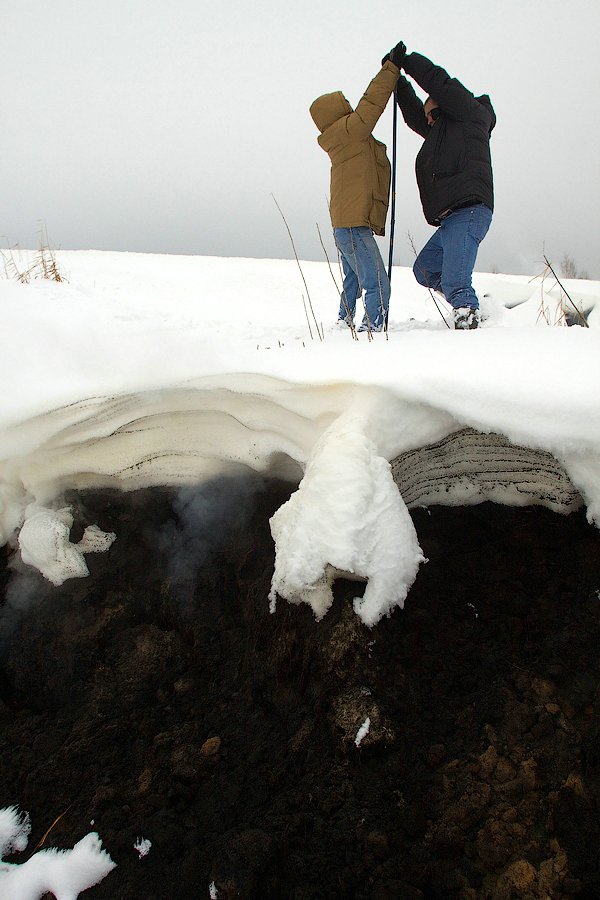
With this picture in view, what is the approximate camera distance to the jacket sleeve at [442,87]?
7.92 ft

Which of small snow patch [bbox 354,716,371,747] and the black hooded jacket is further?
the black hooded jacket

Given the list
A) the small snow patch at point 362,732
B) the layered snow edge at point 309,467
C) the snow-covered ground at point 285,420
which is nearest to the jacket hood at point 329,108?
the snow-covered ground at point 285,420

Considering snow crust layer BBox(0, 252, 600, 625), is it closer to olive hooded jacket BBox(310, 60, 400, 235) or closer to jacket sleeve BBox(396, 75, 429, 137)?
olive hooded jacket BBox(310, 60, 400, 235)

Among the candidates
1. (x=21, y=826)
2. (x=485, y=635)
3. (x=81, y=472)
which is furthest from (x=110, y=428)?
(x=485, y=635)

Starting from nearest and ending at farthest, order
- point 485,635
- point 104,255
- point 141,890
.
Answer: point 141,890
point 485,635
point 104,255

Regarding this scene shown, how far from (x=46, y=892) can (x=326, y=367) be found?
1.60m

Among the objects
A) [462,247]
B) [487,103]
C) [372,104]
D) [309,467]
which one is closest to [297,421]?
[309,467]

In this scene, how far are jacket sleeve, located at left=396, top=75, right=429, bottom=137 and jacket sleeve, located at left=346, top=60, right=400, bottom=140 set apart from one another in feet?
1.00

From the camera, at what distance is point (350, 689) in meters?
1.35

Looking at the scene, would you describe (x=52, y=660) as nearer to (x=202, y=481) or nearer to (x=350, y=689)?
(x=202, y=481)

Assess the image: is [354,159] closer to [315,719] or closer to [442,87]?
[442,87]

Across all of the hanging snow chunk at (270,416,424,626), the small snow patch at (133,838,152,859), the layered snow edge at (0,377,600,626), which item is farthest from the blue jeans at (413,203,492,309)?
the small snow patch at (133,838,152,859)

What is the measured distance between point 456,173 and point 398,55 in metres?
0.68

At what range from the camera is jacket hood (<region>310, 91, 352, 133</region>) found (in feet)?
8.93
